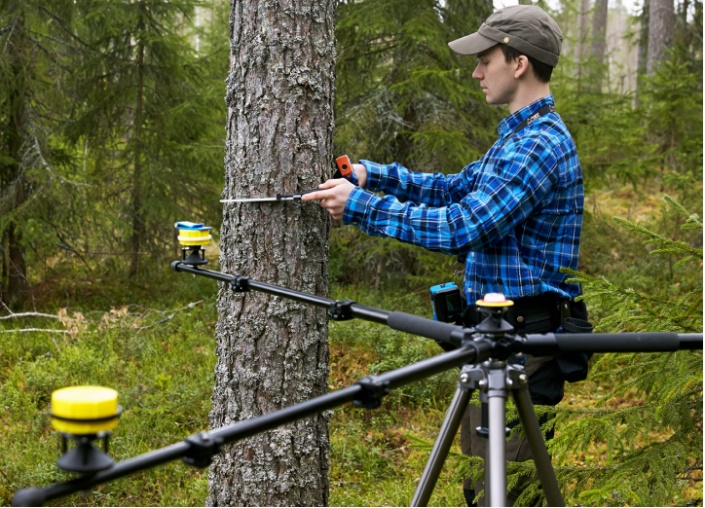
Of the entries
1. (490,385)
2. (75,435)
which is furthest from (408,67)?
(75,435)

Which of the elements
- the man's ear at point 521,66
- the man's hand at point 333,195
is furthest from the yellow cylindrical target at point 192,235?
the man's ear at point 521,66

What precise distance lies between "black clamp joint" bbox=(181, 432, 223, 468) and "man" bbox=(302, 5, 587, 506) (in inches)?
68.1

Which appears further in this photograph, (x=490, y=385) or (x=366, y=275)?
(x=366, y=275)

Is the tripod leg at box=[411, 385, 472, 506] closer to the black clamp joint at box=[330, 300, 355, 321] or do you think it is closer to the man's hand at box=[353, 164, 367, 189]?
the black clamp joint at box=[330, 300, 355, 321]

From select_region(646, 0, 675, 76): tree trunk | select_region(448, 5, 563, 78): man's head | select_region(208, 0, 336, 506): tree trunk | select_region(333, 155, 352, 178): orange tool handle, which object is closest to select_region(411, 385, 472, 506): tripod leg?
select_region(208, 0, 336, 506): tree trunk

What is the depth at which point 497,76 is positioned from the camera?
10.7 feet

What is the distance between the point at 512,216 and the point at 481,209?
5.5 inches

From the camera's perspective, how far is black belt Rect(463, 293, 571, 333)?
315 centimetres

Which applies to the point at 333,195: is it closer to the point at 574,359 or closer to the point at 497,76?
the point at 497,76

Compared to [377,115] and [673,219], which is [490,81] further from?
[673,219]

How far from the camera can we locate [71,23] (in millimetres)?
10172

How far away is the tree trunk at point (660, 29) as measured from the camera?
15.6 meters

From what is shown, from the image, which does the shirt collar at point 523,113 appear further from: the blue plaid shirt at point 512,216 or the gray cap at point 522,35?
the gray cap at point 522,35

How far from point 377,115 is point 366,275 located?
2.43 meters
